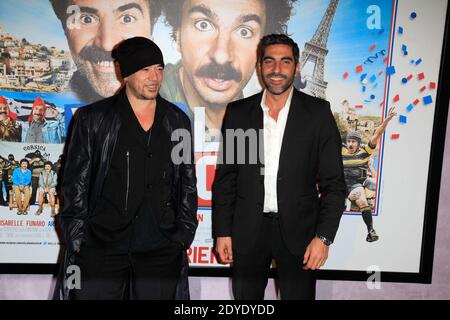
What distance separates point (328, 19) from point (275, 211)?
155cm

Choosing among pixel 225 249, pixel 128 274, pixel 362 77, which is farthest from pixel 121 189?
pixel 362 77

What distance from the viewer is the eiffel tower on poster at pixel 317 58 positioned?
3.09m

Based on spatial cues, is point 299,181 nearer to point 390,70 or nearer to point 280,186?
point 280,186

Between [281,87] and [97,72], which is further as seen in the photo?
[97,72]

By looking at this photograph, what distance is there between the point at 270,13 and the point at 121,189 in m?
1.71

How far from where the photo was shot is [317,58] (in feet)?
10.3

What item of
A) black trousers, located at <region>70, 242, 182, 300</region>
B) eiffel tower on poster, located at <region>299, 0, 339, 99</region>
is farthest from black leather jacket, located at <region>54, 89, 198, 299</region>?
eiffel tower on poster, located at <region>299, 0, 339, 99</region>

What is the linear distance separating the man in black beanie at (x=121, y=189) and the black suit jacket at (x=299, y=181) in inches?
18.3

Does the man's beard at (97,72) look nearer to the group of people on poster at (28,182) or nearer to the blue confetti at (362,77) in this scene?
the group of people on poster at (28,182)

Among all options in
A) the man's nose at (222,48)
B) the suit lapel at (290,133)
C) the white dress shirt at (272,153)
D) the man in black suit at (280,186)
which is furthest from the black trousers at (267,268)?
the man's nose at (222,48)

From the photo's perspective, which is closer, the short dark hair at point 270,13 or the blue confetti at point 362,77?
the short dark hair at point 270,13

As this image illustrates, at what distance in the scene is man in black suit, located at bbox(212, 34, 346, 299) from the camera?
2438 mm
